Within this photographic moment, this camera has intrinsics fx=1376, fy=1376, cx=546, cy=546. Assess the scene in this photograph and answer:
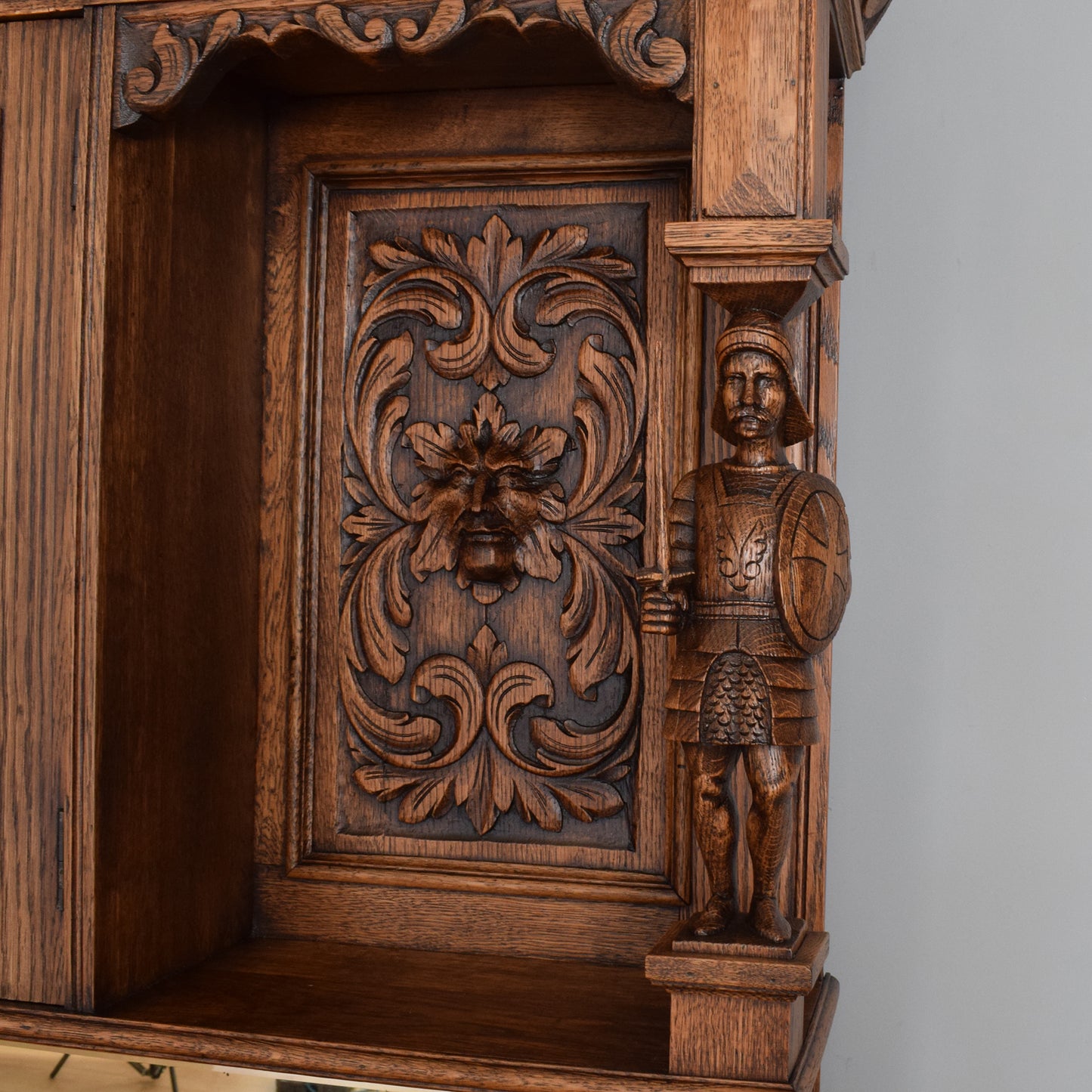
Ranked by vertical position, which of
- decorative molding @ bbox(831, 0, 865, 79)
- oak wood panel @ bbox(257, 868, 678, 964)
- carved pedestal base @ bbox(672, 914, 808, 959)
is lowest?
oak wood panel @ bbox(257, 868, 678, 964)

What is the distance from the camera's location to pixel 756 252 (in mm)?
1045

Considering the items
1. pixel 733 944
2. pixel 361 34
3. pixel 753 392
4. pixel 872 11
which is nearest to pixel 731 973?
pixel 733 944

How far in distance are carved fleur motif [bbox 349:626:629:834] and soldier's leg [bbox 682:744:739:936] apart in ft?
0.96

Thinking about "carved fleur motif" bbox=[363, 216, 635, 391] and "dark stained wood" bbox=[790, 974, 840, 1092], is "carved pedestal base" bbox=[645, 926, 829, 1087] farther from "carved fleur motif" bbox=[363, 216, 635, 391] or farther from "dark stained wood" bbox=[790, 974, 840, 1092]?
"carved fleur motif" bbox=[363, 216, 635, 391]

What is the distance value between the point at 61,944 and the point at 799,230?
886mm

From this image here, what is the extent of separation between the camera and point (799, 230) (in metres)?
1.03

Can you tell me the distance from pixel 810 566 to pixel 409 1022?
21.1 inches

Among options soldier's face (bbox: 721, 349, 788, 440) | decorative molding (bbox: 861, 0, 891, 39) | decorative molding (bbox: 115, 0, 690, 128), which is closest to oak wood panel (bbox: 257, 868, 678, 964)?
soldier's face (bbox: 721, 349, 788, 440)

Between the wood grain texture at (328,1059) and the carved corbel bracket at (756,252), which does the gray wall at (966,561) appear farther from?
the carved corbel bracket at (756,252)

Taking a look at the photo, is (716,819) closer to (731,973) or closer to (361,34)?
(731,973)

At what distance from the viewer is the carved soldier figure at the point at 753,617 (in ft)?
3.60

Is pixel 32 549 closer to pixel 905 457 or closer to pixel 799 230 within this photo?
pixel 799 230

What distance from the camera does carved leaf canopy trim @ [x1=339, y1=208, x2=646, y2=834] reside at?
1.44 meters

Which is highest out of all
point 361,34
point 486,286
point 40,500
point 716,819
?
point 361,34
